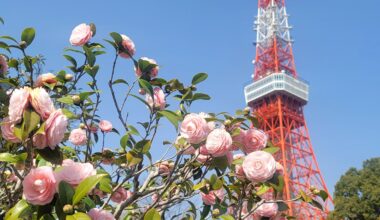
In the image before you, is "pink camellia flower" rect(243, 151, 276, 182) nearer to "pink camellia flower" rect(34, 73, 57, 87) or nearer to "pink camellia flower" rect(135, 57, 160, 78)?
"pink camellia flower" rect(135, 57, 160, 78)

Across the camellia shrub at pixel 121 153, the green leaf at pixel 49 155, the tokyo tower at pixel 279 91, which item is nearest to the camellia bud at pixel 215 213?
the camellia shrub at pixel 121 153

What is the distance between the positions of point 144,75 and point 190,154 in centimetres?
47

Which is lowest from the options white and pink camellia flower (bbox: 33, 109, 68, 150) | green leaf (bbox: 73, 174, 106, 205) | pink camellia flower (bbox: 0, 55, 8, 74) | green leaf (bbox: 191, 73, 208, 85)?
green leaf (bbox: 73, 174, 106, 205)

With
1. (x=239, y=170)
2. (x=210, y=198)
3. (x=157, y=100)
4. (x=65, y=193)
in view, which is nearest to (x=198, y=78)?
(x=157, y=100)

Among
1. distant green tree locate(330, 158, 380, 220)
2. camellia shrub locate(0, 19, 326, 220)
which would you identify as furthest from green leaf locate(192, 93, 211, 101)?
distant green tree locate(330, 158, 380, 220)

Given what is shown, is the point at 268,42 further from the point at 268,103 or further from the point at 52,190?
the point at 52,190

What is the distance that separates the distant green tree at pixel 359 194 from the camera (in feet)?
50.3

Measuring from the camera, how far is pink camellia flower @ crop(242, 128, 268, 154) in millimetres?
2127

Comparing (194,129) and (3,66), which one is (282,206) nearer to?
(194,129)

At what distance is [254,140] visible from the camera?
2125 millimetres

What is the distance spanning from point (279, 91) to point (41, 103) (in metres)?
30.2

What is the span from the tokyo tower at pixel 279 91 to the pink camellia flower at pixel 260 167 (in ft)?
85.1

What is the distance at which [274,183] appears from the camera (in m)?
2.09

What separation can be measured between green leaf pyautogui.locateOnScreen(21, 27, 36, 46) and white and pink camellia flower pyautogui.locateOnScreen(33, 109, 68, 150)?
0.90 meters
